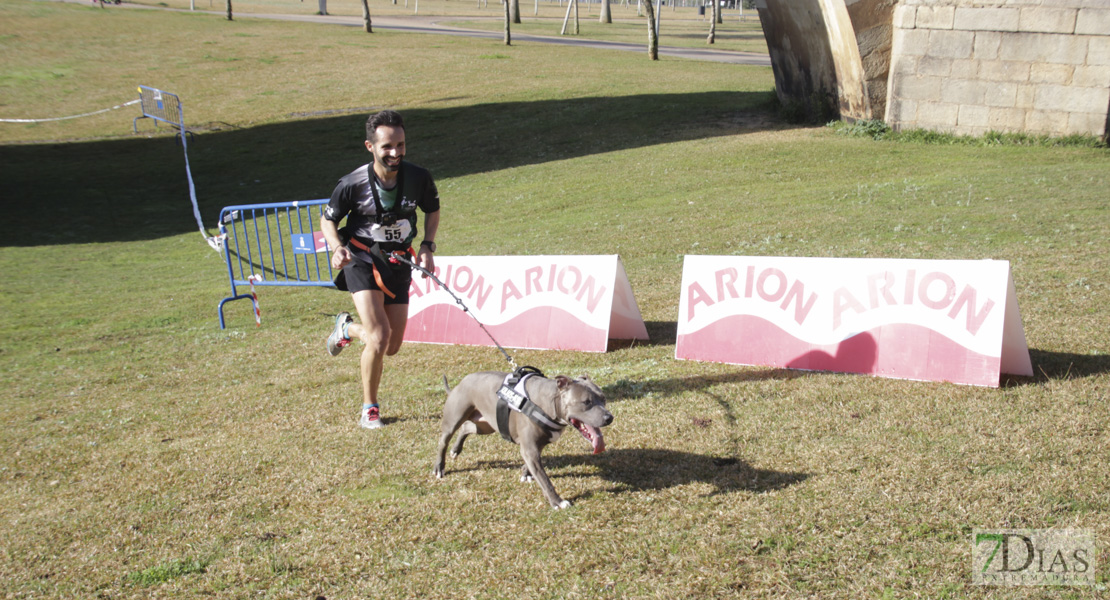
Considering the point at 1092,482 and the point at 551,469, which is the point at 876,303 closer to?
the point at 1092,482

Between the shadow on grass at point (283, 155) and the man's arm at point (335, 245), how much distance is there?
12689mm

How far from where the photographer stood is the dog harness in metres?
4.38

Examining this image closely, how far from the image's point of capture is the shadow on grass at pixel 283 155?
68.7ft

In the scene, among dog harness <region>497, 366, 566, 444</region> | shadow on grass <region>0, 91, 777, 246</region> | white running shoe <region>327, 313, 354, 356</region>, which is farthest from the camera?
shadow on grass <region>0, 91, 777, 246</region>

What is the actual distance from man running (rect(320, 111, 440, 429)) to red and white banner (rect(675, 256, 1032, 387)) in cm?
266

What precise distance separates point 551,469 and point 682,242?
25.0 ft

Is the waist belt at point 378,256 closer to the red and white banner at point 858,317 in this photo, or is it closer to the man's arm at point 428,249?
the man's arm at point 428,249

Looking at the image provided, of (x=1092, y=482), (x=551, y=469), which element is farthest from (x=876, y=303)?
(x=551, y=469)

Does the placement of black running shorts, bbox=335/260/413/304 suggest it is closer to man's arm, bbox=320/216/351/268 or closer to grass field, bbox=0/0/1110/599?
man's arm, bbox=320/216/351/268

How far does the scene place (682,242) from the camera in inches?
483

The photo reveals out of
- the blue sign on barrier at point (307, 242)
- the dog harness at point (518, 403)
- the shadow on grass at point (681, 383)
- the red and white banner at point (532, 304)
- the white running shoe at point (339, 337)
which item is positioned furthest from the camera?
the blue sign on barrier at point (307, 242)

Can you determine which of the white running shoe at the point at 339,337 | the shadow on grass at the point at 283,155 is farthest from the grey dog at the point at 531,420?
the shadow on grass at the point at 283,155

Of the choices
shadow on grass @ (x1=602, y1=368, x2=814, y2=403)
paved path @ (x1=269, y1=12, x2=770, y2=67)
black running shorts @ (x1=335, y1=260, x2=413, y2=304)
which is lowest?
shadow on grass @ (x1=602, y1=368, x2=814, y2=403)

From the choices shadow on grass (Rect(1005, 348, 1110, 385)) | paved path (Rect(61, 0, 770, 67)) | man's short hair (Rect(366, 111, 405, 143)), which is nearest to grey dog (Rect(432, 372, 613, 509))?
man's short hair (Rect(366, 111, 405, 143))
